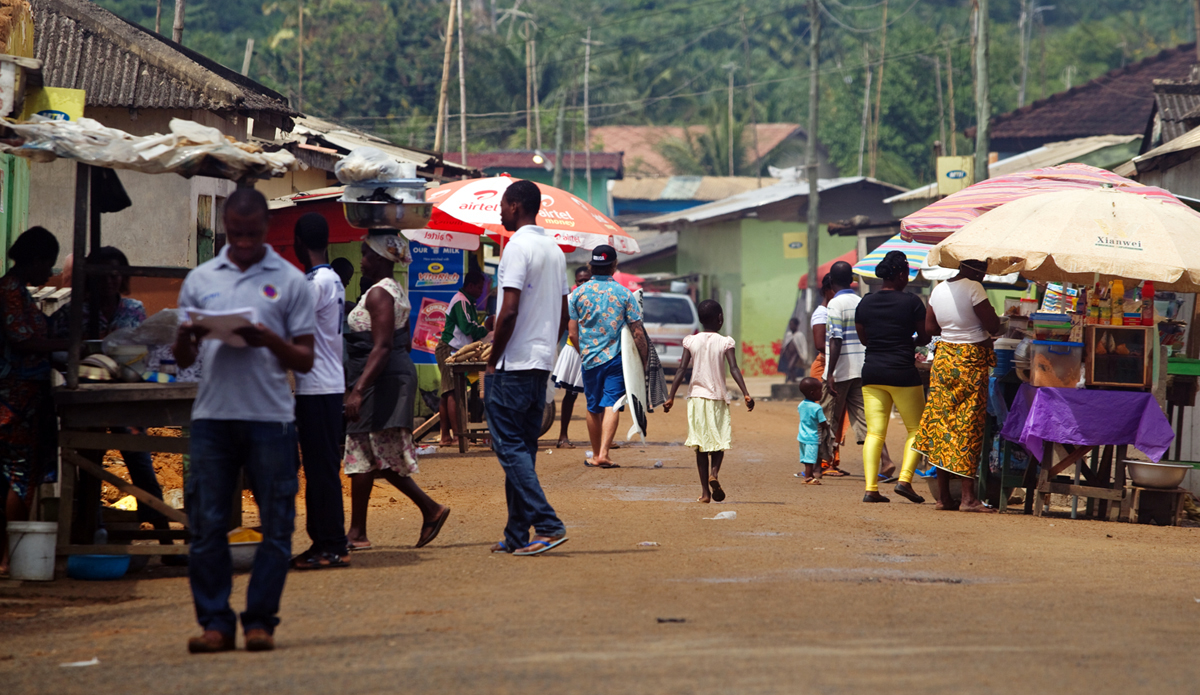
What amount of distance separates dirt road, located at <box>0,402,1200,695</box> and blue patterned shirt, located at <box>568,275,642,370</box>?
2821 mm

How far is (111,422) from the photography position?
20.6 feet

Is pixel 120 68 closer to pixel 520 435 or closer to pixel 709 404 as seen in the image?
pixel 709 404

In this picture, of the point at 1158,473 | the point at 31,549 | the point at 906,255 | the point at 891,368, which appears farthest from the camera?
the point at 906,255

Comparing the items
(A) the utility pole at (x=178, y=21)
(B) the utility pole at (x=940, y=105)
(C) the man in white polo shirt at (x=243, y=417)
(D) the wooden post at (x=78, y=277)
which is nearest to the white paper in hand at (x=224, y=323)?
(C) the man in white polo shirt at (x=243, y=417)

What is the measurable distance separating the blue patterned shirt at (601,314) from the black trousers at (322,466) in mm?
4999

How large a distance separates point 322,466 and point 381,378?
25.8 inches

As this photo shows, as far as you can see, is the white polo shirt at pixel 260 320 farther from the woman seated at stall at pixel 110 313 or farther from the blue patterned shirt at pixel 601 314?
the blue patterned shirt at pixel 601 314

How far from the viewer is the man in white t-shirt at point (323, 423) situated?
21.4 feet

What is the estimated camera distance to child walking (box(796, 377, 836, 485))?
1122 centimetres

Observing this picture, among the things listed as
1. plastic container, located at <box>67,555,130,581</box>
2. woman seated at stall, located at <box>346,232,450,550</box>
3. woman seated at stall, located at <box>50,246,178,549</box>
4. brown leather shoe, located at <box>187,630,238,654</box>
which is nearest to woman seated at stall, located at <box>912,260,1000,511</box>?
woman seated at stall, located at <box>346,232,450,550</box>

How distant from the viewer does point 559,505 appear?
30.9 ft

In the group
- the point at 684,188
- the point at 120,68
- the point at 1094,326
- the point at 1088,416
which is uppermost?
the point at 684,188

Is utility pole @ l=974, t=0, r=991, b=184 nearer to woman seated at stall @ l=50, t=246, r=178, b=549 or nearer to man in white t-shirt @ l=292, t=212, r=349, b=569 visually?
man in white t-shirt @ l=292, t=212, r=349, b=569

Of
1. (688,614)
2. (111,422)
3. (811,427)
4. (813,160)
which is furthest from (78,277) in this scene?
(813,160)
